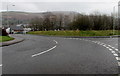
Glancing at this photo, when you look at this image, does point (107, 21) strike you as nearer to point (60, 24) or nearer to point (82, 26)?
point (82, 26)

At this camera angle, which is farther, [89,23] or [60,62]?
[89,23]

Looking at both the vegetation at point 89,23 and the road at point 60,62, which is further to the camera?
the vegetation at point 89,23

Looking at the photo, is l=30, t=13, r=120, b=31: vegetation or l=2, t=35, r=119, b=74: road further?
l=30, t=13, r=120, b=31: vegetation

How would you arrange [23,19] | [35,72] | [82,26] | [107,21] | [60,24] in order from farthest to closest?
[23,19]
[60,24]
[107,21]
[82,26]
[35,72]

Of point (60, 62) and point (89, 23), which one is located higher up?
point (89, 23)

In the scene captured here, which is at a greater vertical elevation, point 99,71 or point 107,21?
point 107,21

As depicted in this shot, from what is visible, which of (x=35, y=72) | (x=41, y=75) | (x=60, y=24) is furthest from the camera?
(x=60, y=24)

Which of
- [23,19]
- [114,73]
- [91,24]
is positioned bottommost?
[114,73]

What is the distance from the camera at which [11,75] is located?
16.4ft

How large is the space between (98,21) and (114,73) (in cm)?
5408

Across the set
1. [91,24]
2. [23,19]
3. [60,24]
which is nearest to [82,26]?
[91,24]

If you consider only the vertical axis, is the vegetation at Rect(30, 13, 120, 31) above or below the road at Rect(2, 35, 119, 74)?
above

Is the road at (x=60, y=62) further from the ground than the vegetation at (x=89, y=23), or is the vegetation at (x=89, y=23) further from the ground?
the vegetation at (x=89, y=23)

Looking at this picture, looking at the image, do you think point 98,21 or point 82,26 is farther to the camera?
point 98,21
